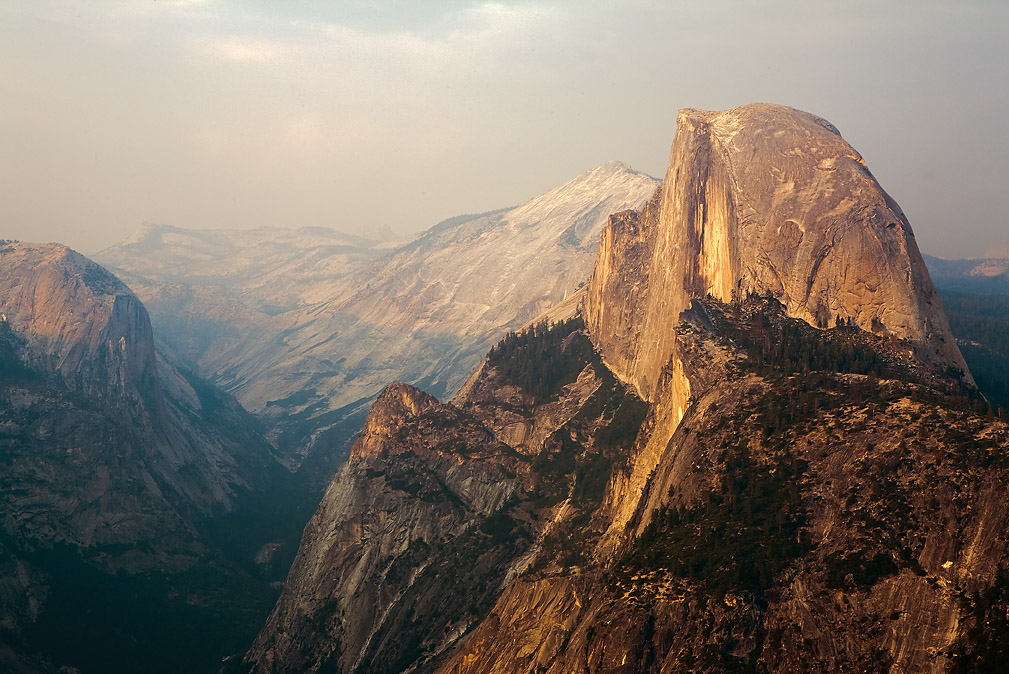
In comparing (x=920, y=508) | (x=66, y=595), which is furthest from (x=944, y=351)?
(x=66, y=595)

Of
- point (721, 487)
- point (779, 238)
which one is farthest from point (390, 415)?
point (721, 487)

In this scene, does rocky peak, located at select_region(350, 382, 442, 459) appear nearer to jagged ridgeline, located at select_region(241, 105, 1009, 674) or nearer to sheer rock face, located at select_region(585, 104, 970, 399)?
jagged ridgeline, located at select_region(241, 105, 1009, 674)

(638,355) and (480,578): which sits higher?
(638,355)

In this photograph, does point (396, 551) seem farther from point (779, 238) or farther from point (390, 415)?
point (779, 238)

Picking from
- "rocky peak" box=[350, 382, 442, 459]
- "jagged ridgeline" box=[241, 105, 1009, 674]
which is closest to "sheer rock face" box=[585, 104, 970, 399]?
"jagged ridgeline" box=[241, 105, 1009, 674]

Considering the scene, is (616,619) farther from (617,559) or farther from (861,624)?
(861,624)

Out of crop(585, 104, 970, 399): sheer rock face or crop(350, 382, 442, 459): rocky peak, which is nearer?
crop(585, 104, 970, 399): sheer rock face

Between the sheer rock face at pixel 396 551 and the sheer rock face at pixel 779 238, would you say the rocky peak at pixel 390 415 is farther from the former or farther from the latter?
the sheer rock face at pixel 779 238
